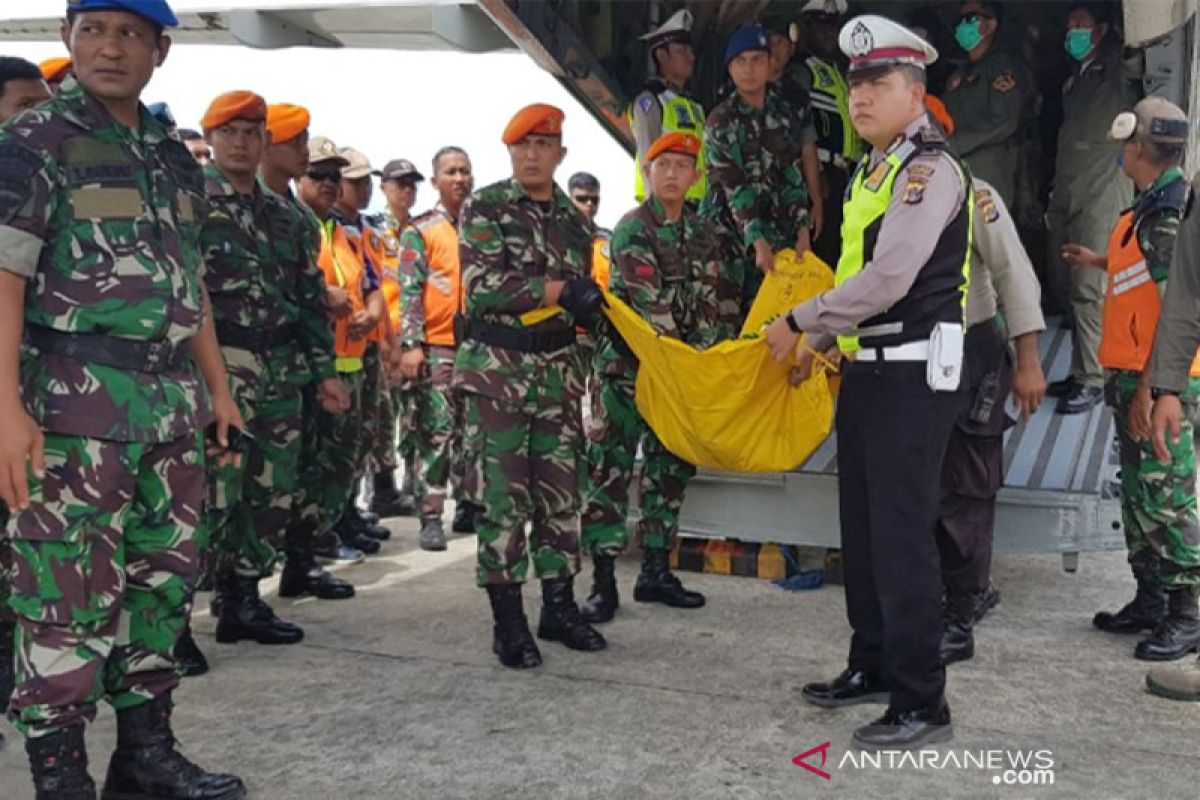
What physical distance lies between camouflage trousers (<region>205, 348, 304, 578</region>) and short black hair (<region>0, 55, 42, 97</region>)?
1.13m

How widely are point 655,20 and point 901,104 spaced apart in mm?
3381

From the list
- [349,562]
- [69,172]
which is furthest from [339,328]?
[69,172]

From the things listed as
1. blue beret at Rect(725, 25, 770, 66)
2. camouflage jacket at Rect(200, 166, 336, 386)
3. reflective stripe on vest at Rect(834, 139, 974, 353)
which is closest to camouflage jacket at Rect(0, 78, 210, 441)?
camouflage jacket at Rect(200, 166, 336, 386)

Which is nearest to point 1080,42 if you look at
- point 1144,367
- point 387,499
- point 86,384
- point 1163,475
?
point 1144,367

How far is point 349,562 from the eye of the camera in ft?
17.8

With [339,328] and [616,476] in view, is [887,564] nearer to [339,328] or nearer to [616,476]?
[616,476]

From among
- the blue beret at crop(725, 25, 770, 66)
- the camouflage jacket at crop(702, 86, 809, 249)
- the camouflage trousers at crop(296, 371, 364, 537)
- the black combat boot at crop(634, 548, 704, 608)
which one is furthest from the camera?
the camouflage jacket at crop(702, 86, 809, 249)

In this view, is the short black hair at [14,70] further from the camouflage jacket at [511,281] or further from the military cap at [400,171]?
the military cap at [400,171]

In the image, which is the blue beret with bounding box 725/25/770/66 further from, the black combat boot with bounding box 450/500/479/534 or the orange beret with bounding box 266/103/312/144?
the black combat boot with bounding box 450/500/479/534

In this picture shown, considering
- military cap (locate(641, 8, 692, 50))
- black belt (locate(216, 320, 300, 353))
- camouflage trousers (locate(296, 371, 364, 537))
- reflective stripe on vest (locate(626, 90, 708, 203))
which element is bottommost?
camouflage trousers (locate(296, 371, 364, 537))

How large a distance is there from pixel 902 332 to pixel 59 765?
7.52ft

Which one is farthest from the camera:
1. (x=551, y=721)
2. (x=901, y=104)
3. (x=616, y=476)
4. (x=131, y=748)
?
(x=616, y=476)

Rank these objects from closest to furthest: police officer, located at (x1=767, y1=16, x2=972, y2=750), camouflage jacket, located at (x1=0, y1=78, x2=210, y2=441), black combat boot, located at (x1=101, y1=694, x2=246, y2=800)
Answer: camouflage jacket, located at (x1=0, y1=78, x2=210, y2=441) < black combat boot, located at (x1=101, y1=694, x2=246, y2=800) < police officer, located at (x1=767, y1=16, x2=972, y2=750)

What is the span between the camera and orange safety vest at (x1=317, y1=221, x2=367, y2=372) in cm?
516
